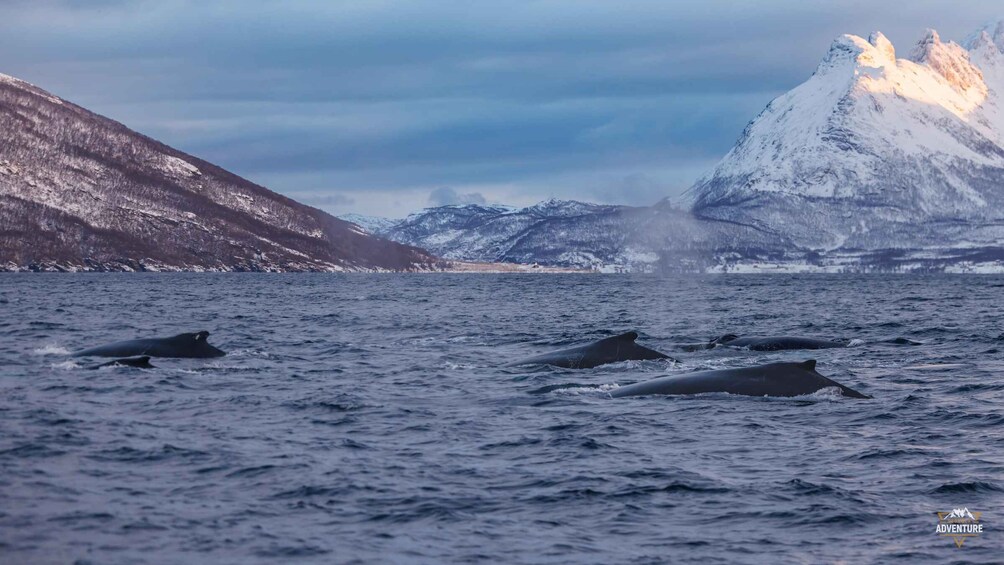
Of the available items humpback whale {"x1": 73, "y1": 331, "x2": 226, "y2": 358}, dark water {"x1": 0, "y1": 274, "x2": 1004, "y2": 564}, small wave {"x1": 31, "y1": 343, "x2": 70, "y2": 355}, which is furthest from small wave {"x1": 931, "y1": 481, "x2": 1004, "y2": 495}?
small wave {"x1": 31, "y1": 343, "x2": 70, "y2": 355}

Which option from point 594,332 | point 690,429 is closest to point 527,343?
point 594,332

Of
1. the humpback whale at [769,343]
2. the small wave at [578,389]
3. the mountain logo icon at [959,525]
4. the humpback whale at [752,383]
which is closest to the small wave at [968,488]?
the mountain logo icon at [959,525]

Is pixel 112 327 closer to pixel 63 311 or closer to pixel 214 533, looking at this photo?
pixel 63 311

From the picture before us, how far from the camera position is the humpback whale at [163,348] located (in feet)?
118

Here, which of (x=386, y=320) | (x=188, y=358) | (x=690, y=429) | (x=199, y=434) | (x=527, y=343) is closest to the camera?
(x=199, y=434)

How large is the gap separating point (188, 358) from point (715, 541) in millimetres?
23691

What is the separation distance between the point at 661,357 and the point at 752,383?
7.92m

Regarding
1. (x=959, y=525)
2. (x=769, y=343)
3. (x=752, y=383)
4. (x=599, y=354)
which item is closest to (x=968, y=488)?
(x=959, y=525)

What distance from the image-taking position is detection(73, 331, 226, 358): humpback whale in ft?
118

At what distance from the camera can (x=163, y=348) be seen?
36625mm

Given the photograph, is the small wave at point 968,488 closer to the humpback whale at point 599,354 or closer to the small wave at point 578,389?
the small wave at point 578,389

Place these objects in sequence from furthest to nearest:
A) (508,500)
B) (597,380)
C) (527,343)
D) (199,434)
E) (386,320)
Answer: (386,320) → (527,343) → (597,380) → (199,434) → (508,500)

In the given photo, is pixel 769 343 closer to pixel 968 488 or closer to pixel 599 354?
pixel 599 354

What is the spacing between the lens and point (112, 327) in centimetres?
5534
